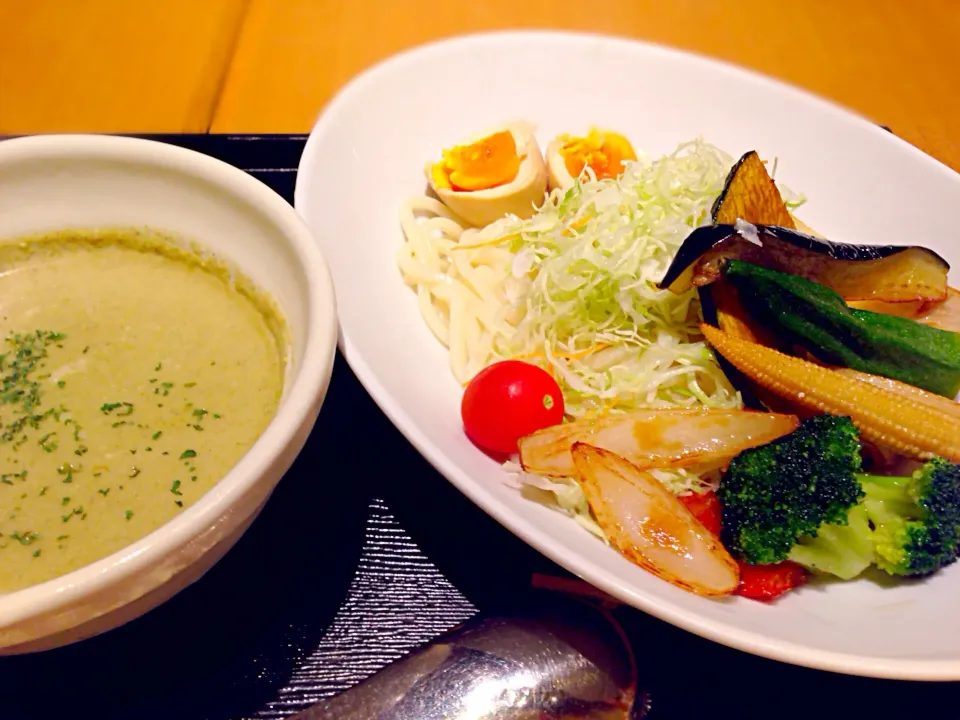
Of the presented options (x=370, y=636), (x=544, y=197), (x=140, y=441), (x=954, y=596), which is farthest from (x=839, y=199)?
(x=140, y=441)

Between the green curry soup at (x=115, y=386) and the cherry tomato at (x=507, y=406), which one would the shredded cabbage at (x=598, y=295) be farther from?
the green curry soup at (x=115, y=386)

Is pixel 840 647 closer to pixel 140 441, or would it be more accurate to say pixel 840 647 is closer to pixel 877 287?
pixel 877 287

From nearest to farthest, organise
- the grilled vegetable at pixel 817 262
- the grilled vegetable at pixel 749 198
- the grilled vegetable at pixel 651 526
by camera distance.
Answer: the grilled vegetable at pixel 651 526 < the grilled vegetable at pixel 817 262 < the grilled vegetable at pixel 749 198

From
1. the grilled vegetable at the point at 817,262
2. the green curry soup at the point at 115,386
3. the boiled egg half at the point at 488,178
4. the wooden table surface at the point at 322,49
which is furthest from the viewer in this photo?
the wooden table surface at the point at 322,49

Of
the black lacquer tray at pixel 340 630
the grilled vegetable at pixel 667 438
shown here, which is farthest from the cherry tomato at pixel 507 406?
the black lacquer tray at pixel 340 630

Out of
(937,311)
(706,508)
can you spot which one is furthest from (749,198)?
(706,508)

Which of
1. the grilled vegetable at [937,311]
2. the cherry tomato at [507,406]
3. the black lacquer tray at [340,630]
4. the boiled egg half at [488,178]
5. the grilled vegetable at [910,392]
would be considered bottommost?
the black lacquer tray at [340,630]

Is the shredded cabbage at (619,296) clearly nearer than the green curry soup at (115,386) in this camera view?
No
